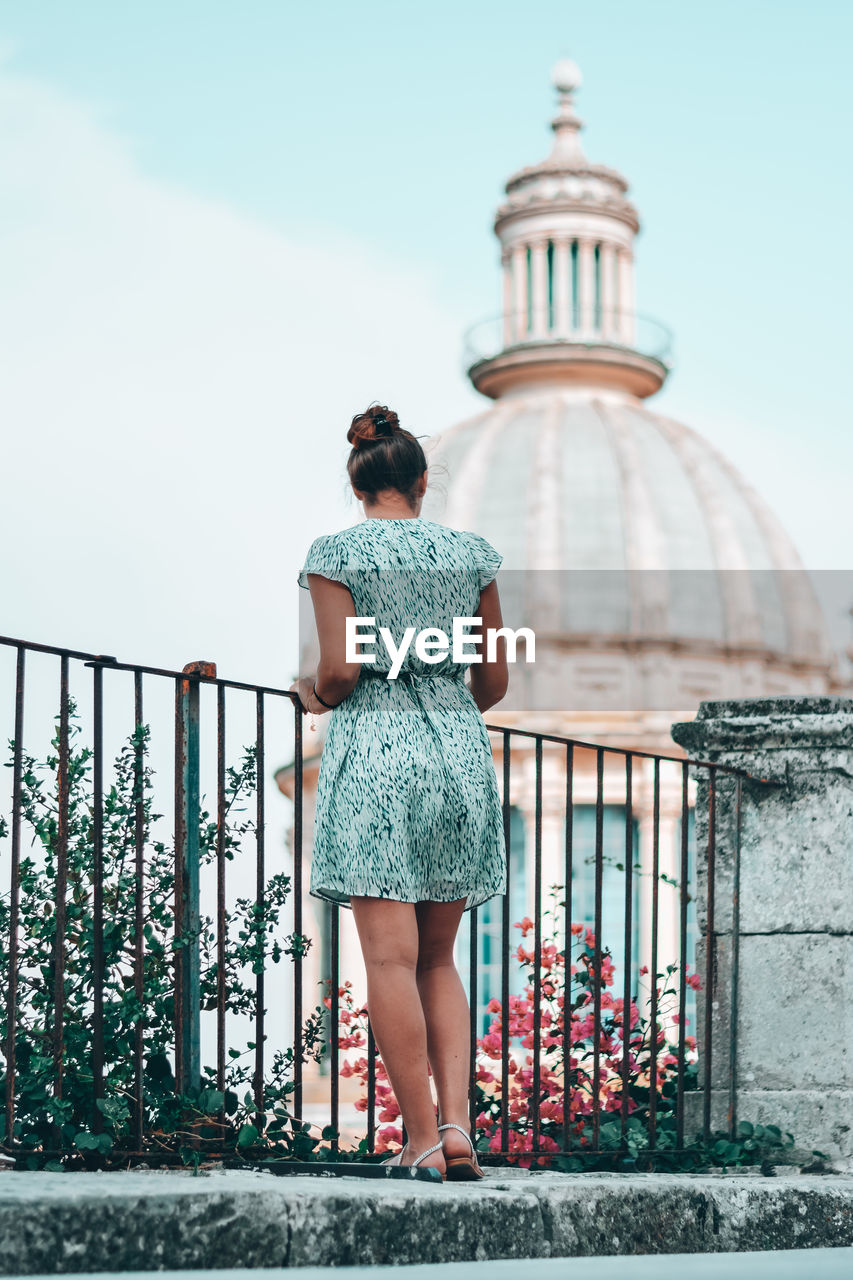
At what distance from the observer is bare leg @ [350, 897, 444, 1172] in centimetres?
434

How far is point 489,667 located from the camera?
4684mm

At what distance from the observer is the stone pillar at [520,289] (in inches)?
1978

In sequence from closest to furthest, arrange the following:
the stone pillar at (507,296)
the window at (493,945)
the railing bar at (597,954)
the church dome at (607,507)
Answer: the railing bar at (597,954) → the window at (493,945) → the church dome at (607,507) → the stone pillar at (507,296)

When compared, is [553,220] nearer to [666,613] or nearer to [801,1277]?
[666,613]

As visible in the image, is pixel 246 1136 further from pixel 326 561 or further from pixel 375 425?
pixel 375 425

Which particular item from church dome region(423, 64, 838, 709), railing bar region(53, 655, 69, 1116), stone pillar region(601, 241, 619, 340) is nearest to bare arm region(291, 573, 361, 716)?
railing bar region(53, 655, 69, 1116)

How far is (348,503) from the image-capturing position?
4660mm

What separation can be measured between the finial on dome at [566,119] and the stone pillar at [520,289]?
3.10m

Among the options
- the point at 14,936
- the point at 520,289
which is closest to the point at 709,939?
the point at 14,936

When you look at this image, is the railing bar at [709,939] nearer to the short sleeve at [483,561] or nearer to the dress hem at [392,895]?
the dress hem at [392,895]

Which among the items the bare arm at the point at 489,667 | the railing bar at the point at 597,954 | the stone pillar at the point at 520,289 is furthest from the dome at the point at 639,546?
the bare arm at the point at 489,667

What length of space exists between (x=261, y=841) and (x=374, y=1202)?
58.2 inches

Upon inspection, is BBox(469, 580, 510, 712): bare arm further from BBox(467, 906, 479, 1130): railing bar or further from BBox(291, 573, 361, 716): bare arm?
BBox(467, 906, 479, 1130): railing bar

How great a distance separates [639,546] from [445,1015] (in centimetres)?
4127
